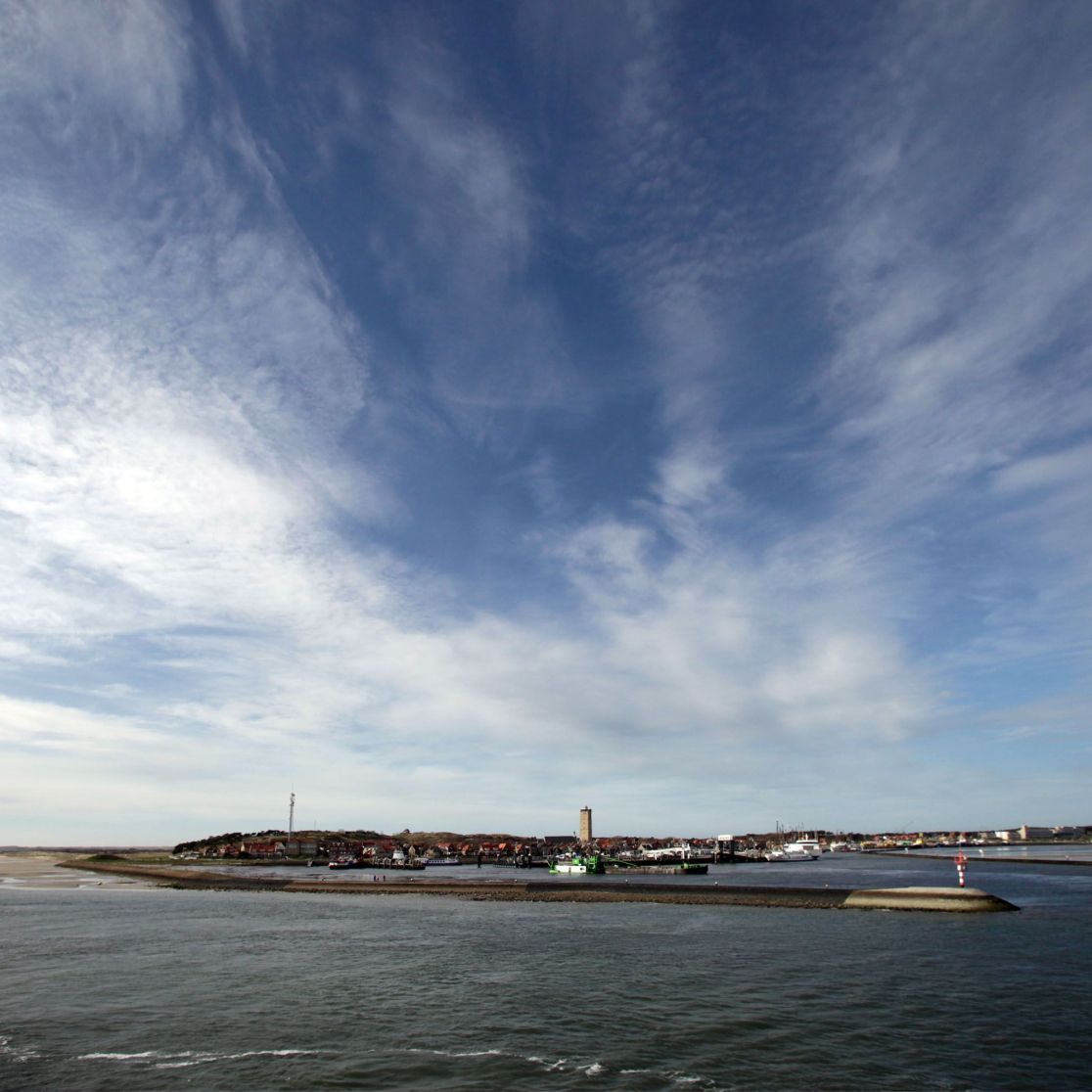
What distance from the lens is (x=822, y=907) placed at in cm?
6259

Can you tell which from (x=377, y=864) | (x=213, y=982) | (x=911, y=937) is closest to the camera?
(x=213, y=982)

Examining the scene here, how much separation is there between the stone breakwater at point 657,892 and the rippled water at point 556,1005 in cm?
507

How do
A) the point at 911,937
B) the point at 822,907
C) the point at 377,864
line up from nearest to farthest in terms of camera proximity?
the point at 911,937 → the point at 822,907 → the point at 377,864

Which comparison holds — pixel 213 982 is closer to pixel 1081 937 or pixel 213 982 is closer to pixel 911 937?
pixel 911 937

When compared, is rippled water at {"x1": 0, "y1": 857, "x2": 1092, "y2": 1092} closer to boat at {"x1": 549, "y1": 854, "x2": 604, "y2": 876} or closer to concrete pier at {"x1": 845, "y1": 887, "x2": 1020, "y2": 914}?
concrete pier at {"x1": 845, "y1": 887, "x2": 1020, "y2": 914}

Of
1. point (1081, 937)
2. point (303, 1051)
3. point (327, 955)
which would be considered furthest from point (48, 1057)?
point (1081, 937)

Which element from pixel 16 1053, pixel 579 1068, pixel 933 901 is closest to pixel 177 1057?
pixel 16 1053

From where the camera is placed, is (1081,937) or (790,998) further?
(1081,937)

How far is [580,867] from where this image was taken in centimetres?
14288

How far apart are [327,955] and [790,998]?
968 inches

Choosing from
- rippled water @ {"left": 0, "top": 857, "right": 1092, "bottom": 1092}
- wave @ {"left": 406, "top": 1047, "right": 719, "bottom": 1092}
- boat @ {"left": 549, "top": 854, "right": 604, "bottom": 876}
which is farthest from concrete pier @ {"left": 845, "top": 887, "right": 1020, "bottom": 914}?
boat @ {"left": 549, "top": 854, "right": 604, "bottom": 876}

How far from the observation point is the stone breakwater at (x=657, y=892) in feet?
196

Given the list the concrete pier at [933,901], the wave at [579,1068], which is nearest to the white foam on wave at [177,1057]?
the wave at [579,1068]

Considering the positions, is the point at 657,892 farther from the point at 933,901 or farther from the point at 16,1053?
the point at 16,1053
